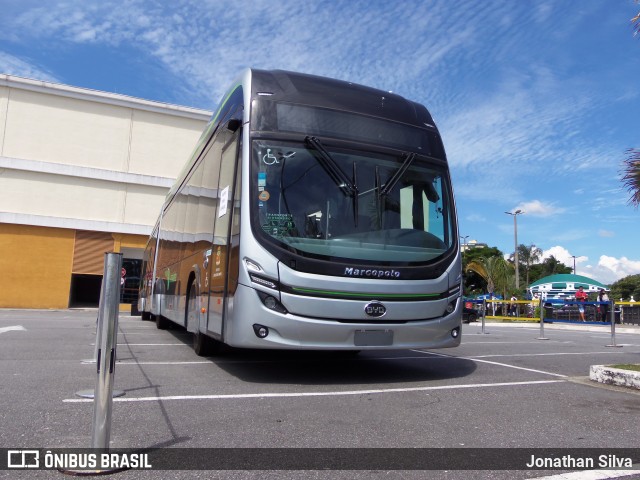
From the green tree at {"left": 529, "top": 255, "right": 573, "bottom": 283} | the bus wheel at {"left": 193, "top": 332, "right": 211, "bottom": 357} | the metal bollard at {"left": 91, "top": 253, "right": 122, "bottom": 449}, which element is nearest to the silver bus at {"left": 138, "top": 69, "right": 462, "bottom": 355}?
the bus wheel at {"left": 193, "top": 332, "right": 211, "bottom": 357}

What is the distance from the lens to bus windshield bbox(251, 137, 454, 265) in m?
5.88

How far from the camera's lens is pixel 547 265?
89.2 metres

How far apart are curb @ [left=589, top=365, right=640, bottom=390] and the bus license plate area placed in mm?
2727

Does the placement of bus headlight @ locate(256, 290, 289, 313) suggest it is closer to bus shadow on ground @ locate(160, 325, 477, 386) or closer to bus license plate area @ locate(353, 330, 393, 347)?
bus license plate area @ locate(353, 330, 393, 347)

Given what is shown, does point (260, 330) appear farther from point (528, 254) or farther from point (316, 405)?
point (528, 254)

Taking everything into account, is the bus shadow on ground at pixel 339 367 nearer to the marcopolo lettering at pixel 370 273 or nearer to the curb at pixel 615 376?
the marcopolo lettering at pixel 370 273

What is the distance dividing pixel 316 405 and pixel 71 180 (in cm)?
3037

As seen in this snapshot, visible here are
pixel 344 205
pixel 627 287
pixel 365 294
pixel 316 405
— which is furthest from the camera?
pixel 627 287

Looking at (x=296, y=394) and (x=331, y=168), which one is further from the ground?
(x=331, y=168)

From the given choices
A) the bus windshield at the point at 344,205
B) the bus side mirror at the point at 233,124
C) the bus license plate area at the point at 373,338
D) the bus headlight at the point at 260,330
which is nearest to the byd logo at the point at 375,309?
the bus license plate area at the point at 373,338

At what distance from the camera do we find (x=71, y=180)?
102ft

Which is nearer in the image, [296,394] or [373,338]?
[296,394]

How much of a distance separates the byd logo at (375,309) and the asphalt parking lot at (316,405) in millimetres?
827

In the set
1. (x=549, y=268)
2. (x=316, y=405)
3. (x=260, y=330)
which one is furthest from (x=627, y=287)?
(x=316, y=405)
